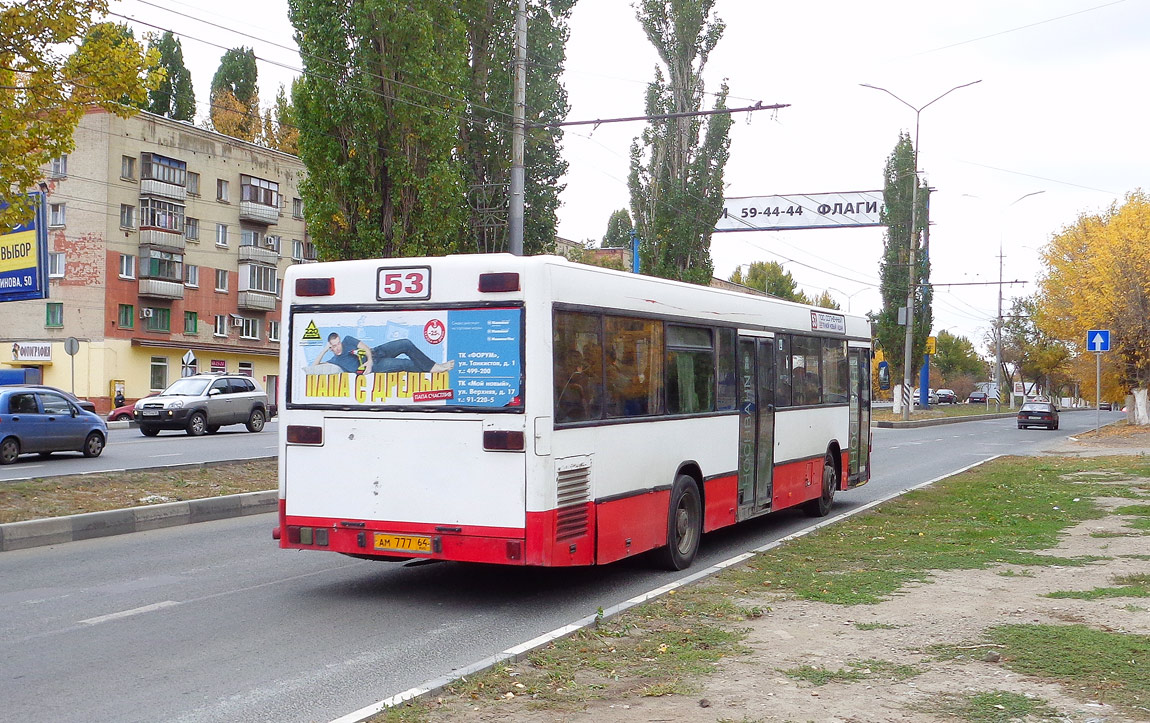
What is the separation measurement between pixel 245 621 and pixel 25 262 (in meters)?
13.3

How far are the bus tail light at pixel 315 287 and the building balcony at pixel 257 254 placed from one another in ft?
179

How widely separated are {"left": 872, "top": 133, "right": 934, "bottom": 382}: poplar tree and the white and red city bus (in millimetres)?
51635

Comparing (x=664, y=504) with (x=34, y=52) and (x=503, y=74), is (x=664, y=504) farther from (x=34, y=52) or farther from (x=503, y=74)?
(x=503, y=74)

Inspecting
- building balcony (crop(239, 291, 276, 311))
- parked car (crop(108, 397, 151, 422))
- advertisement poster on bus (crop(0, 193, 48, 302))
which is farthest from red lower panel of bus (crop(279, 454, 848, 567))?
building balcony (crop(239, 291, 276, 311))

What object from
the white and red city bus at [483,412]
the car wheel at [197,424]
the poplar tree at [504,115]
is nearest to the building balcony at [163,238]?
the car wheel at [197,424]

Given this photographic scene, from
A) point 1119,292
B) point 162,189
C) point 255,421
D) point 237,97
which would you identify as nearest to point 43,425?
point 255,421

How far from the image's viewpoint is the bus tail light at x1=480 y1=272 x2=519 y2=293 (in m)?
8.46

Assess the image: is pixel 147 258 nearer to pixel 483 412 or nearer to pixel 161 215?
pixel 161 215

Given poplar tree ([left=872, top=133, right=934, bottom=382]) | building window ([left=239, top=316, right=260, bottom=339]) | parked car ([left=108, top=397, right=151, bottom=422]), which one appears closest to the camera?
parked car ([left=108, top=397, right=151, bottom=422])

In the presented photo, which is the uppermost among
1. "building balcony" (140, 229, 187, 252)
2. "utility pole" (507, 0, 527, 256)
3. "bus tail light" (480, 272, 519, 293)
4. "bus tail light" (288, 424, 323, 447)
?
"building balcony" (140, 229, 187, 252)

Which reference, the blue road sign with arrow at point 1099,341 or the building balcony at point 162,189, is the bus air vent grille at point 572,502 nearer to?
the blue road sign with arrow at point 1099,341

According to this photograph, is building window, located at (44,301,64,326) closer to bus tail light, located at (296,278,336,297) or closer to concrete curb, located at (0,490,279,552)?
concrete curb, located at (0,490,279,552)

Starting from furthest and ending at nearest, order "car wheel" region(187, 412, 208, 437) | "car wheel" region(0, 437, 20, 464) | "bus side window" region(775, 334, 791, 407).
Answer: "car wheel" region(187, 412, 208, 437) < "car wheel" region(0, 437, 20, 464) < "bus side window" region(775, 334, 791, 407)

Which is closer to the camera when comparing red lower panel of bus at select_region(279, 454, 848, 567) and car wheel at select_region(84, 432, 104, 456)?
red lower panel of bus at select_region(279, 454, 848, 567)
